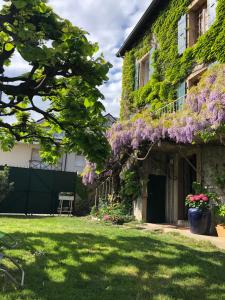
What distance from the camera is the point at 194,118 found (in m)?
8.38

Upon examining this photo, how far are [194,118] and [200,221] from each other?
8.49ft

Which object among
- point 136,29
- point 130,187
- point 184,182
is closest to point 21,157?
point 136,29

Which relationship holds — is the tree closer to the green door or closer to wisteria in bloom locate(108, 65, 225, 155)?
wisteria in bloom locate(108, 65, 225, 155)

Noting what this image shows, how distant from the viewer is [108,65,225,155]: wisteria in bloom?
7.78 m

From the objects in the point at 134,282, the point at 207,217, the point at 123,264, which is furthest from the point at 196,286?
the point at 207,217

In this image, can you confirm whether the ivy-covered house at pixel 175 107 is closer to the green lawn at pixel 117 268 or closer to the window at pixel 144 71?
the window at pixel 144 71

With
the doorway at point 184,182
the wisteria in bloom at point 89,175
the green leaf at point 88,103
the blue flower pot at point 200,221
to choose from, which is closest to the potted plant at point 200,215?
the blue flower pot at point 200,221

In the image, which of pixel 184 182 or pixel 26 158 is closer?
pixel 184 182

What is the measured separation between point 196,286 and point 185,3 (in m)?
10.4

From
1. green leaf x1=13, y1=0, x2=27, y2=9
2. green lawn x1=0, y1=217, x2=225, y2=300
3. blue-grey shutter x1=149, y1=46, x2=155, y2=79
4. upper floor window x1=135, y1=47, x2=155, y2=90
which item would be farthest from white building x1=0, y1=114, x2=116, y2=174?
green leaf x1=13, y1=0, x2=27, y2=9

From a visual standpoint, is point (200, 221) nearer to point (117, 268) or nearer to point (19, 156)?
point (117, 268)

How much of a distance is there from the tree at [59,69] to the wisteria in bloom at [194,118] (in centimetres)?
305

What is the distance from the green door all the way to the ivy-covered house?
0.11 feet

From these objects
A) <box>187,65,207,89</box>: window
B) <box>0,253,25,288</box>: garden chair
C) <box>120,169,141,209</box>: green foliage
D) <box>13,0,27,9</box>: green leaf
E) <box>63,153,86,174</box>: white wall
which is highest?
<box>187,65,207,89</box>: window
